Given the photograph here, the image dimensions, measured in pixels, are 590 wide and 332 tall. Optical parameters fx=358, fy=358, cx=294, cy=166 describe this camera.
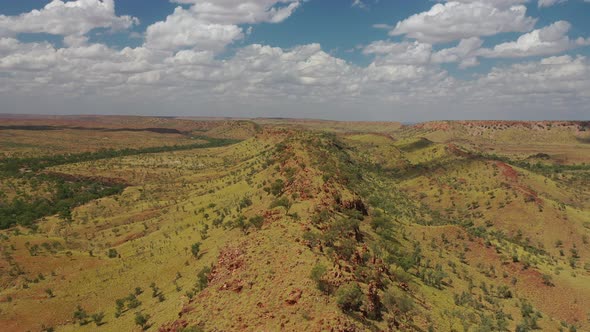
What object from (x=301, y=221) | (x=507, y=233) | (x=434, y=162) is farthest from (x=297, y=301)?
(x=434, y=162)

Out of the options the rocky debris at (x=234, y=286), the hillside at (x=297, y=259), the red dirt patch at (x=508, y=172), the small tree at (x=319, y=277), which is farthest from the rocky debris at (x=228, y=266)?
the red dirt patch at (x=508, y=172)

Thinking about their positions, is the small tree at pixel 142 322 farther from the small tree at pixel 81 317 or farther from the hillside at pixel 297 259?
the small tree at pixel 81 317

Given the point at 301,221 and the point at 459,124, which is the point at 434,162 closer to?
the point at 301,221

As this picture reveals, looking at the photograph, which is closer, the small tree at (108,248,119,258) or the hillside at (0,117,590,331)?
the hillside at (0,117,590,331)

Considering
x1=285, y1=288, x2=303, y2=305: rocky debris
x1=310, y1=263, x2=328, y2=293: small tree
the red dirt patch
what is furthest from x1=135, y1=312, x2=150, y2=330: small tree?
the red dirt patch

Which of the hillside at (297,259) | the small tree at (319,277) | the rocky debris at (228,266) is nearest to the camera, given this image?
the small tree at (319,277)

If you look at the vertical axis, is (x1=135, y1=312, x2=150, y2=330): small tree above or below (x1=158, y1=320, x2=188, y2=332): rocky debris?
below

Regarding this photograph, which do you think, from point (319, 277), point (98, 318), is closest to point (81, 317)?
point (98, 318)

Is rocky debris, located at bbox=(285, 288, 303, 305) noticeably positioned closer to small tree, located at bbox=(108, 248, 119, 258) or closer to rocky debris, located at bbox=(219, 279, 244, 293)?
rocky debris, located at bbox=(219, 279, 244, 293)

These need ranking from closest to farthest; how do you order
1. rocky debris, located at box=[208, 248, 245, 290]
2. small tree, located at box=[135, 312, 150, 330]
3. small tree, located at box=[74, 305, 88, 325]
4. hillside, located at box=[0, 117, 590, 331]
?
hillside, located at box=[0, 117, 590, 331] < rocky debris, located at box=[208, 248, 245, 290] < small tree, located at box=[135, 312, 150, 330] < small tree, located at box=[74, 305, 88, 325]

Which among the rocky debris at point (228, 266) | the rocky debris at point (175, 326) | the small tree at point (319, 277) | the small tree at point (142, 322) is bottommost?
the small tree at point (142, 322)

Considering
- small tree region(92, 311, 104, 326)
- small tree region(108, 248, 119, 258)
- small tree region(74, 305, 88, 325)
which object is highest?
small tree region(108, 248, 119, 258)
